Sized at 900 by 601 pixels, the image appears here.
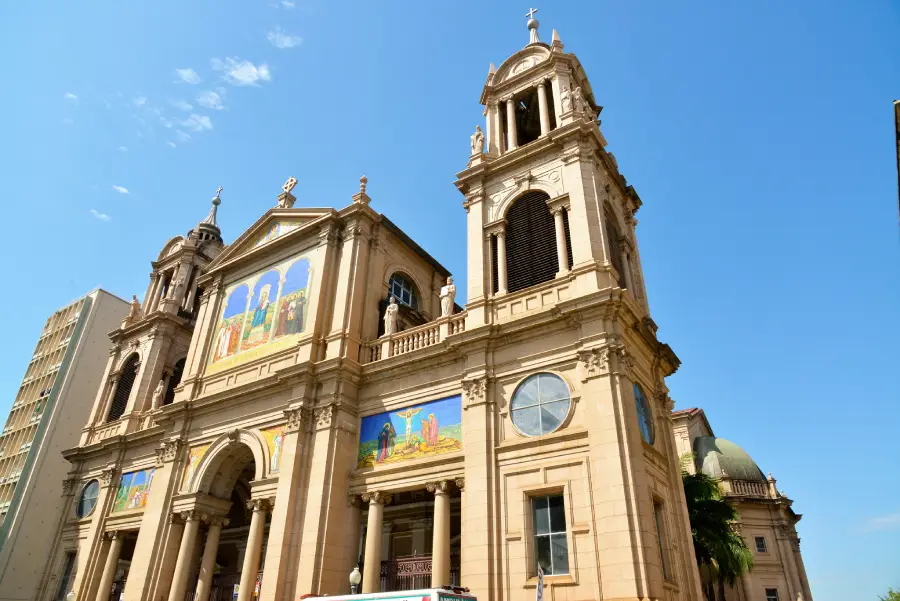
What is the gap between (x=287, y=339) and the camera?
27.3 m

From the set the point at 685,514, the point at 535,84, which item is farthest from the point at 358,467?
the point at 535,84

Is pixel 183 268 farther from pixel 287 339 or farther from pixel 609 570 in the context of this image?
pixel 609 570

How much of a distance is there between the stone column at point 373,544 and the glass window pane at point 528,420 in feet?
19.4

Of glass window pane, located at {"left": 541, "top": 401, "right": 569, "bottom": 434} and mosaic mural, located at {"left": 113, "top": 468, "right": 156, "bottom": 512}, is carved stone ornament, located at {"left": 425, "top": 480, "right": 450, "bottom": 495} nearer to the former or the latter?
glass window pane, located at {"left": 541, "top": 401, "right": 569, "bottom": 434}

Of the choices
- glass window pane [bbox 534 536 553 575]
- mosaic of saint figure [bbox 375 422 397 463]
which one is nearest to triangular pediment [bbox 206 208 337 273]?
mosaic of saint figure [bbox 375 422 397 463]

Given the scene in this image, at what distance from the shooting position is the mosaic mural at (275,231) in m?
30.8

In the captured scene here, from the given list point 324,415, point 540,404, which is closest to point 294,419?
point 324,415

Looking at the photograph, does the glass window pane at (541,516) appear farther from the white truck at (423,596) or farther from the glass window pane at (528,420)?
the white truck at (423,596)

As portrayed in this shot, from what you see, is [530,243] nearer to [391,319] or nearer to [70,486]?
[391,319]

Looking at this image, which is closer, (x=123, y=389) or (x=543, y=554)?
(x=543, y=554)

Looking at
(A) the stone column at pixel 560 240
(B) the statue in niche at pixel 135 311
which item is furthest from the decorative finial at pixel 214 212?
(A) the stone column at pixel 560 240

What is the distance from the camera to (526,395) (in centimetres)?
2002

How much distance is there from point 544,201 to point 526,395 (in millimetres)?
8102

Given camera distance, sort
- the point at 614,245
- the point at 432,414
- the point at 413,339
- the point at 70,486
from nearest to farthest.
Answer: the point at 432,414 < the point at 413,339 < the point at 614,245 < the point at 70,486
